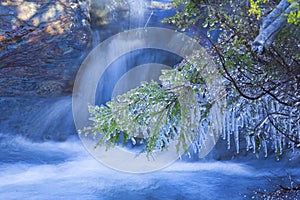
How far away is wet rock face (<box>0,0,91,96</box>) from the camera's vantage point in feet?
24.3

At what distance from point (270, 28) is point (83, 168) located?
554cm

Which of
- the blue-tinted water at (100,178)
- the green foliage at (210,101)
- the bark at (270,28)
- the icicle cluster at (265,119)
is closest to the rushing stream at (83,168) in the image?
the blue-tinted water at (100,178)

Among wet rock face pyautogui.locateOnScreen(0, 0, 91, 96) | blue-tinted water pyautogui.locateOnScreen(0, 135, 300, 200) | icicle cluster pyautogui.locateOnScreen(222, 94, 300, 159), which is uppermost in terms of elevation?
wet rock face pyautogui.locateOnScreen(0, 0, 91, 96)

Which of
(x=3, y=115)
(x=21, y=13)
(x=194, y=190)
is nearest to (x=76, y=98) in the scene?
(x=3, y=115)

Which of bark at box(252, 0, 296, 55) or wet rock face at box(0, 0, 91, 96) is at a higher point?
wet rock face at box(0, 0, 91, 96)

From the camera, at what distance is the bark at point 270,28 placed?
283 cm

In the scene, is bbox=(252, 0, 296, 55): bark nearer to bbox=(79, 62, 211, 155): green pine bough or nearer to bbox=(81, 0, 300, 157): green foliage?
bbox=(81, 0, 300, 157): green foliage

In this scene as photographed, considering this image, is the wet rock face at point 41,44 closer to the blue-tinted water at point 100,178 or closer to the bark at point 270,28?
the blue-tinted water at point 100,178

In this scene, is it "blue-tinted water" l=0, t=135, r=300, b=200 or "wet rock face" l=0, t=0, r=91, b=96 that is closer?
"blue-tinted water" l=0, t=135, r=300, b=200

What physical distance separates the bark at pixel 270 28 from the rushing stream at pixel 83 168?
13.1 feet

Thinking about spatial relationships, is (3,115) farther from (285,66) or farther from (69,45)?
(285,66)

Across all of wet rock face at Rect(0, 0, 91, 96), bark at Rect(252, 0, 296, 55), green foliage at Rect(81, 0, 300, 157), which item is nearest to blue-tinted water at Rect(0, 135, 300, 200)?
wet rock face at Rect(0, 0, 91, 96)

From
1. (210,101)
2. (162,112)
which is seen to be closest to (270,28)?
(210,101)

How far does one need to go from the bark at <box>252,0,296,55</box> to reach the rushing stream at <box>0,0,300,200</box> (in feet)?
13.1
